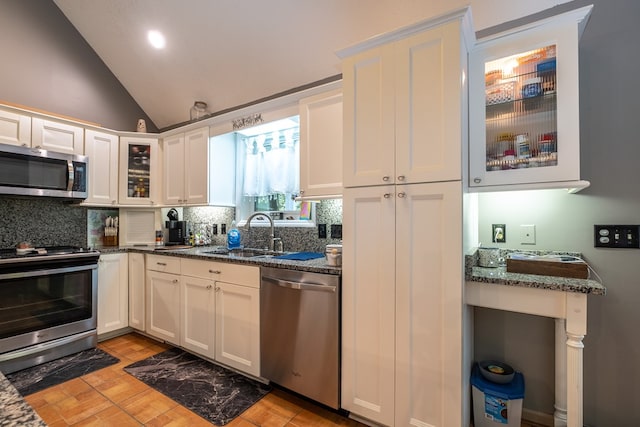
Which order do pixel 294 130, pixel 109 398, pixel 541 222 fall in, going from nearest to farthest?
1. pixel 541 222
2. pixel 109 398
3. pixel 294 130

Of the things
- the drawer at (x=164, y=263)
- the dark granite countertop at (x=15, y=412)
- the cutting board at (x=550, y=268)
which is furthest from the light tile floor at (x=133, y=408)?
the dark granite countertop at (x=15, y=412)

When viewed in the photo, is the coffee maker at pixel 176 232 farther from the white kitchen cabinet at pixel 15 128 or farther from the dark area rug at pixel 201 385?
the white kitchen cabinet at pixel 15 128

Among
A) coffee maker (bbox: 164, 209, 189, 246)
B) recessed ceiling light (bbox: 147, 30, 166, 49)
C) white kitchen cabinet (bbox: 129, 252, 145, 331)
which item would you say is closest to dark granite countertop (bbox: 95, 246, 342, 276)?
white kitchen cabinet (bbox: 129, 252, 145, 331)

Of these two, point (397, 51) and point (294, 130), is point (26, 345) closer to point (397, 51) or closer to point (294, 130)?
point (294, 130)

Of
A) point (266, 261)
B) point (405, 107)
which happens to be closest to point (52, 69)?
point (266, 261)

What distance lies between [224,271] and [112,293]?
1.53 metres

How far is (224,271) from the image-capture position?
2.27 metres

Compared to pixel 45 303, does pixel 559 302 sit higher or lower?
higher

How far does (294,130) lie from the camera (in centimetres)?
278

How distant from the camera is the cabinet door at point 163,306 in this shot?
2.64 metres

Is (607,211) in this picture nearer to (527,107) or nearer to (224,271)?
(527,107)

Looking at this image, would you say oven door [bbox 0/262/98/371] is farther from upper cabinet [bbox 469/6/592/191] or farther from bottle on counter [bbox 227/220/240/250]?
upper cabinet [bbox 469/6/592/191]

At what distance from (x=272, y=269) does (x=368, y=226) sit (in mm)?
746

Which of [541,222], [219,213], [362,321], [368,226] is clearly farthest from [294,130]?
[541,222]
